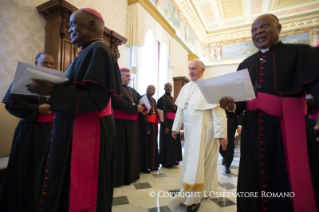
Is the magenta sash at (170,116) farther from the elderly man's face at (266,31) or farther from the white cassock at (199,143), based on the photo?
the elderly man's face at (266,31)

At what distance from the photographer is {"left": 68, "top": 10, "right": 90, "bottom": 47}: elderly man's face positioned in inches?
53.6

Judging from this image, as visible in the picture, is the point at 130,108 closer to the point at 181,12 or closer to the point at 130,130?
the point at 130,130

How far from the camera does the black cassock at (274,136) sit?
123 cm

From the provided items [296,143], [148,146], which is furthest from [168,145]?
[296,143]

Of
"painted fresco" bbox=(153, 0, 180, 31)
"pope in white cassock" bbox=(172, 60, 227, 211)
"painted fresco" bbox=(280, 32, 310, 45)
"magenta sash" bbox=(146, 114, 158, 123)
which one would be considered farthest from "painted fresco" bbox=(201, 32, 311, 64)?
"pope in white cassock" bbox=(172, 60, 227, 211)

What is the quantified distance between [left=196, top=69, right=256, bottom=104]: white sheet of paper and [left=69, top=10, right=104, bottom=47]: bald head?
900mm

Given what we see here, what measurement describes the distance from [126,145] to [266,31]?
267 centimetres

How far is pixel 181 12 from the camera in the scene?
9562 mm

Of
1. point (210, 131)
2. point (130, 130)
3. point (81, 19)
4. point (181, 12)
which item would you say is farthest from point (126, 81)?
point (181, 12)

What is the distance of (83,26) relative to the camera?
1.38 metres

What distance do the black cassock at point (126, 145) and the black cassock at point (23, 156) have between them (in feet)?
4.17

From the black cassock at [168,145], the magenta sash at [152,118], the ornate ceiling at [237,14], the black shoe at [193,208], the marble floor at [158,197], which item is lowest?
the marble floor at [158,197]

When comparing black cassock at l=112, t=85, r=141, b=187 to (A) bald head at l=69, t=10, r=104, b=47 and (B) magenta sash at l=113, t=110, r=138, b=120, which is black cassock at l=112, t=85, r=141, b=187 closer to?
(B) magenta sash at l=113, t=110, r=138, b=120

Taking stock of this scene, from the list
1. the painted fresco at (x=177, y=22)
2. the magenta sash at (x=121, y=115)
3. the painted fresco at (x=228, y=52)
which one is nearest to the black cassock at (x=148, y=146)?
the magenta sash at (x=121, y=115)
